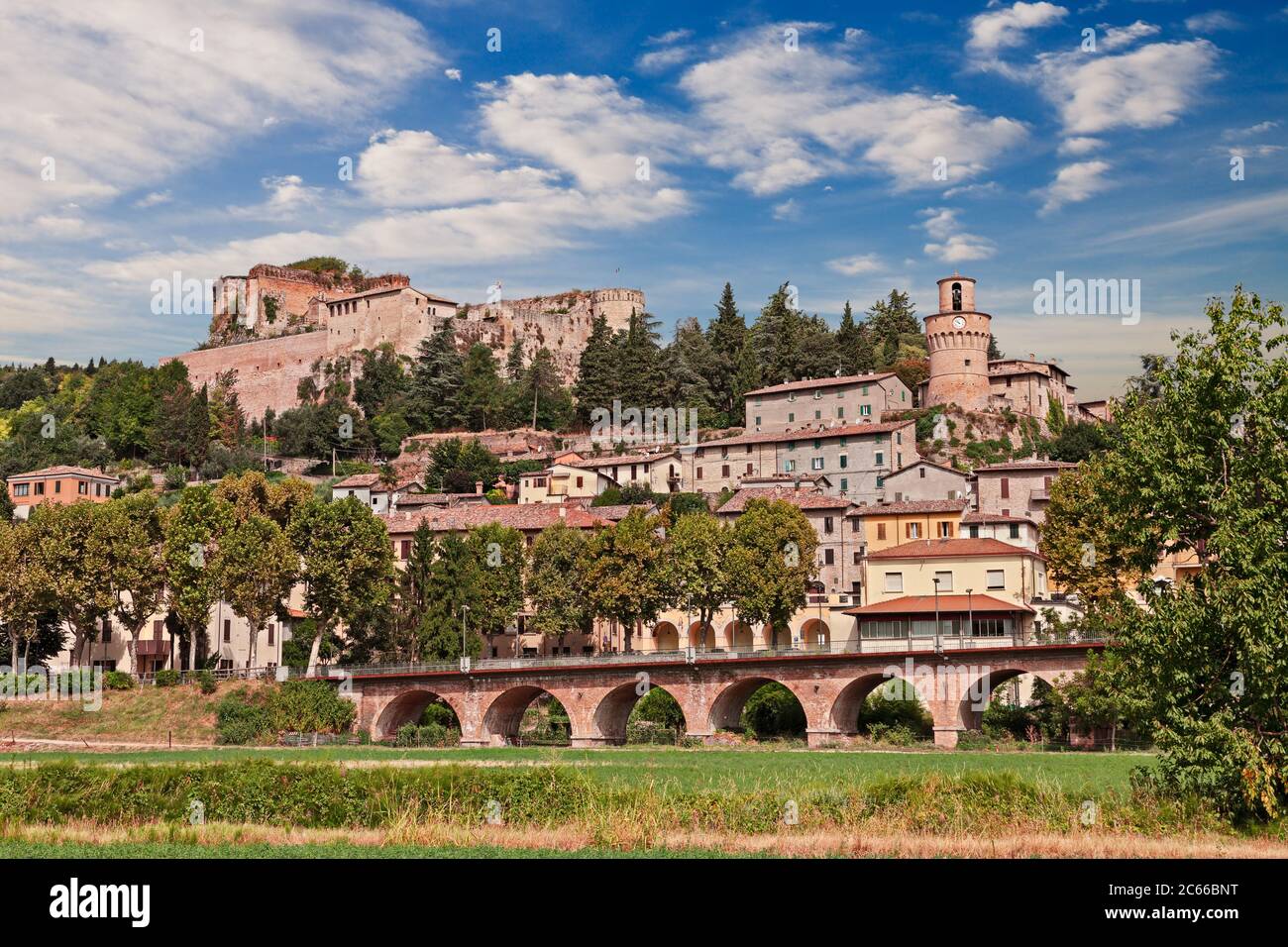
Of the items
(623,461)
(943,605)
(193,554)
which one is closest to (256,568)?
(193,554)

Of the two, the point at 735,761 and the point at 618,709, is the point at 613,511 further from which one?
the point at 735,761

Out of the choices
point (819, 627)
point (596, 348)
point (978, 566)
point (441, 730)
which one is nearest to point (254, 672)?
point (441, 730)

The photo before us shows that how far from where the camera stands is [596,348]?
10831 cm

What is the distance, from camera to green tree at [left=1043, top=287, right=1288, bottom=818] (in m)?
23.5

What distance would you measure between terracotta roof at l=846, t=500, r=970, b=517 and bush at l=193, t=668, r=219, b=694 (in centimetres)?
3461

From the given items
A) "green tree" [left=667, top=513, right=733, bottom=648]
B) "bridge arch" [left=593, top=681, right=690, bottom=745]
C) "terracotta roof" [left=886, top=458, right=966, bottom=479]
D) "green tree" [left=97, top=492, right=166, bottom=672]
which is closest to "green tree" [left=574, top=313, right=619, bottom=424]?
"terracotta roof" [left=886, top=458, right=966, bottom=479]

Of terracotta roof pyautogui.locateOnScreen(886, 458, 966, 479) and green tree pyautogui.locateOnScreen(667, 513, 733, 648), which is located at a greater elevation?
terracotta roof pyautogui.locateOnScreen(886, 458, 966, 479)

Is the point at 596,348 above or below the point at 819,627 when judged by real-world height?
above

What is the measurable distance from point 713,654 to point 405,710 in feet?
56.2

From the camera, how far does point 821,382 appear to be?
92.5 metres

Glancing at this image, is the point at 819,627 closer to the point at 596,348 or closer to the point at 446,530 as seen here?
the point at 446,530

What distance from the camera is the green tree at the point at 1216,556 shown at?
23.5 metres

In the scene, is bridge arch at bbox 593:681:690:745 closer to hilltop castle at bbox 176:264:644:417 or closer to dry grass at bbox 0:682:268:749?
dry grass at bbox 0:682:268:749
